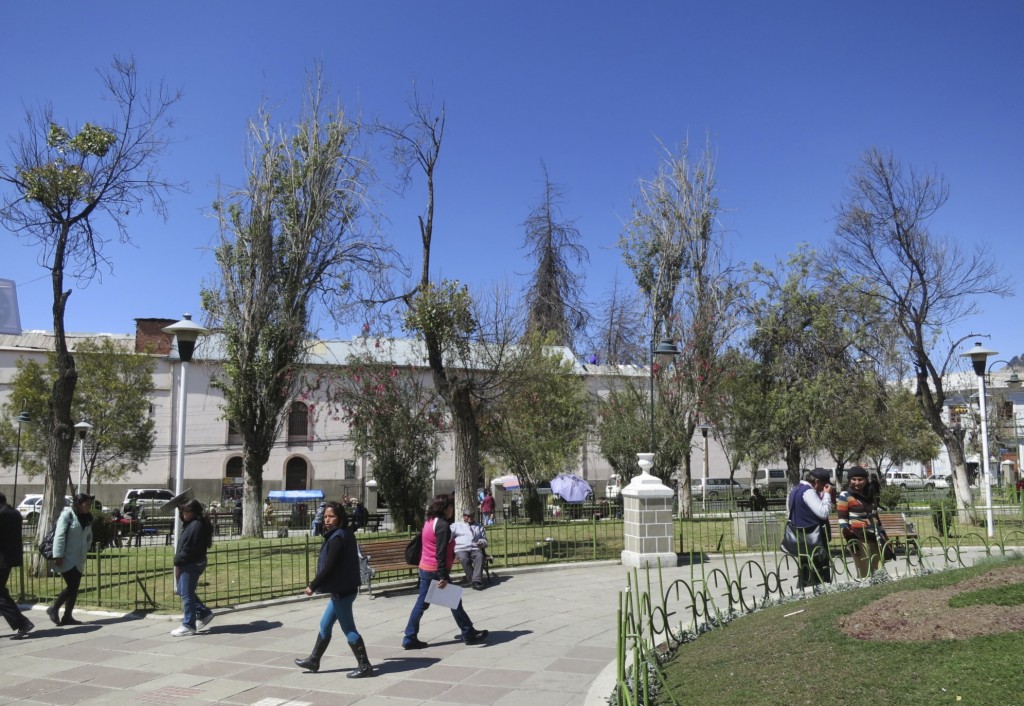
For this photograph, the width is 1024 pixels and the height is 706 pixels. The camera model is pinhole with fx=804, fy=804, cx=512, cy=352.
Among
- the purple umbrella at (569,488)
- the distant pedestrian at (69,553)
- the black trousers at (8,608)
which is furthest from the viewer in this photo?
the purple umbrella at (569,488)

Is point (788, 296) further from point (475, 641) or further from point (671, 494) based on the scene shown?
point (475, 641)

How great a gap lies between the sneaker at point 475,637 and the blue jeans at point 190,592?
3070mm

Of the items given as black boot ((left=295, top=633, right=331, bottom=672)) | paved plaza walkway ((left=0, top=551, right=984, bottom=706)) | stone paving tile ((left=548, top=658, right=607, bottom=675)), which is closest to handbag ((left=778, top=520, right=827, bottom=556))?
paved plaza walkway ((left=0, top=551, right=984, bottom=706))

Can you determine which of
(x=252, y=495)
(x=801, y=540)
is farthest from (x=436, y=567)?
(x=252, y=495)

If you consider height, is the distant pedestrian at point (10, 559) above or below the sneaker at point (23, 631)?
above

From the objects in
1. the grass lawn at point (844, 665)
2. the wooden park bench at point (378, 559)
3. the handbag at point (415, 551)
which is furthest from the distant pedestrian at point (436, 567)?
the wooden park bench at point (378, 559)

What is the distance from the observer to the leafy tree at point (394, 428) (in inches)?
921

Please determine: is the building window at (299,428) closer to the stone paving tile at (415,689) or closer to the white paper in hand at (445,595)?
the white paper in hand at (445,595)

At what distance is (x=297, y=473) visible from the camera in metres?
43.5

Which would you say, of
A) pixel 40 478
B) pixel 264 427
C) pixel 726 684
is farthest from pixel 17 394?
pixel 726 684

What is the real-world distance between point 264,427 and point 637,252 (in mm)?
13628

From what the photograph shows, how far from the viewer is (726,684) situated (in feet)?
18.0

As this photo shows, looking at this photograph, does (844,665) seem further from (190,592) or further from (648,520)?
(648,520)

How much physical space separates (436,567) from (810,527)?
415 cm
